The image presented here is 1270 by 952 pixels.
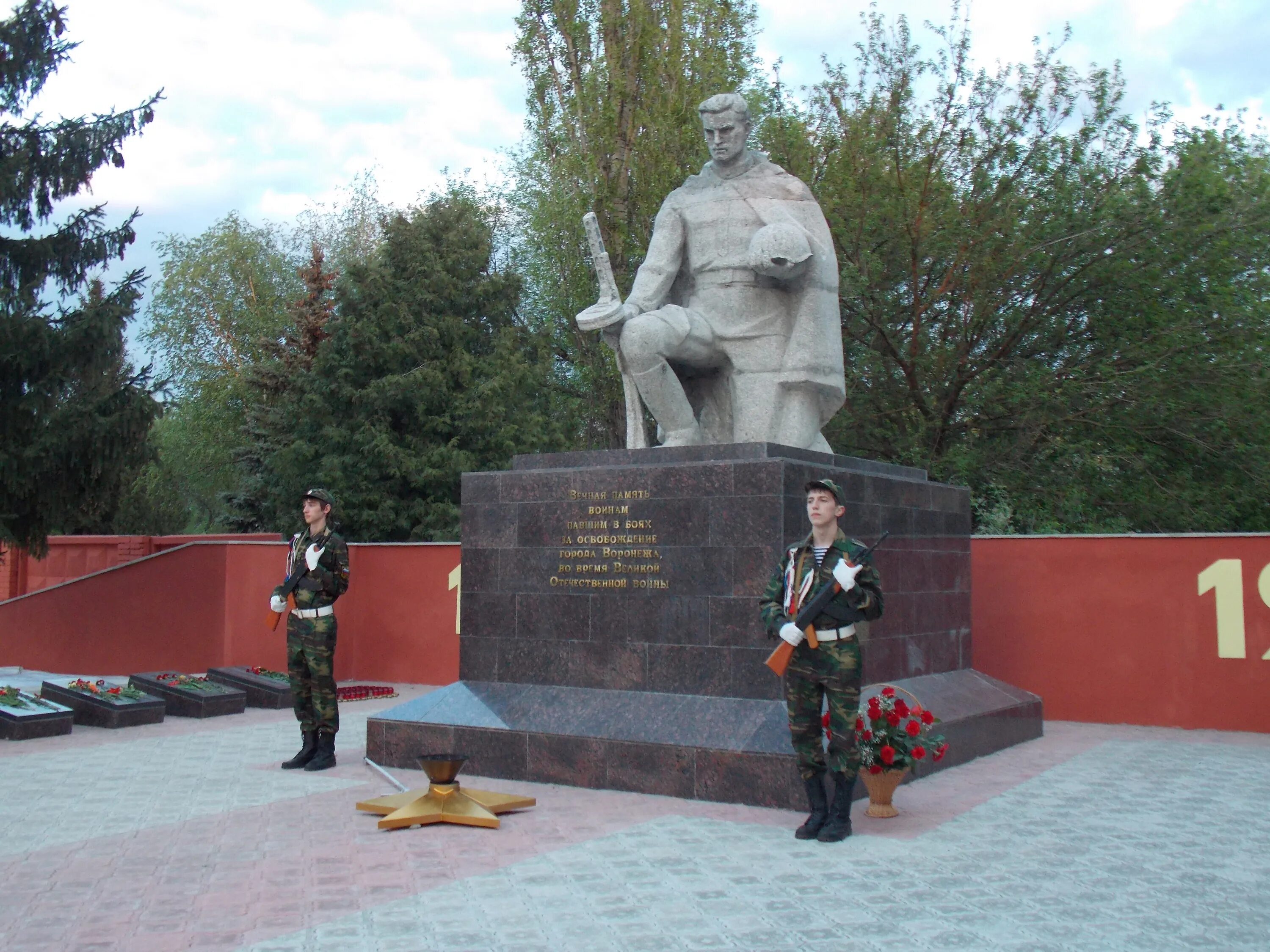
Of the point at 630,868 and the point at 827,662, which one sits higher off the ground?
the point at 827,662

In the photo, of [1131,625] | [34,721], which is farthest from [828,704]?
[34,721]

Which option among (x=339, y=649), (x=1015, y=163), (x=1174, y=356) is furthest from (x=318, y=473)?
(x=1174, y=356)

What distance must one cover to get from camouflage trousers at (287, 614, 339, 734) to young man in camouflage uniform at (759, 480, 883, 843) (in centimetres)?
306

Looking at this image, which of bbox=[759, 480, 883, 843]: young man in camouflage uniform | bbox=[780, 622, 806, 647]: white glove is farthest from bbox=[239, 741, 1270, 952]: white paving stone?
bbox=[780, 622, 806, 647]: white glove

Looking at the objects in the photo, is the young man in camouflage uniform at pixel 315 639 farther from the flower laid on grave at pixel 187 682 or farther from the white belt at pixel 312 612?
the flower laid on grave at pixel 187 682

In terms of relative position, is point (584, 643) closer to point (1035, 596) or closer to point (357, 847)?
point (357, 847)

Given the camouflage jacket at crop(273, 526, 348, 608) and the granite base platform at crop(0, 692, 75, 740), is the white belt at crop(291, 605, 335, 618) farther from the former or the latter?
the granite base platform at crop(0, 692, 75, 740)

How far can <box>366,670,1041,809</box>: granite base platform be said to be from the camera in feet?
18.6

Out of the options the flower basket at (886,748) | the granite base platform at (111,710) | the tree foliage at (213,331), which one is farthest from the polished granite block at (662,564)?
the tree foliage at (213,331)

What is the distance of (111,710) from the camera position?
884cm

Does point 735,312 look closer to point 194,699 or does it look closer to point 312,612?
point 312,612

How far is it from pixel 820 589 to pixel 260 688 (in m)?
6.90

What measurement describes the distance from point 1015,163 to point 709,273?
882 cm

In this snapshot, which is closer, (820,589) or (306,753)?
(820,589)
